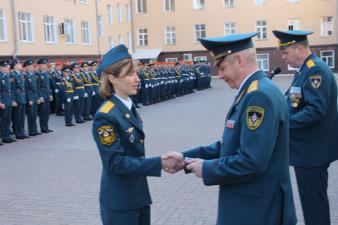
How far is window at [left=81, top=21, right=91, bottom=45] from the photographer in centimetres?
3581

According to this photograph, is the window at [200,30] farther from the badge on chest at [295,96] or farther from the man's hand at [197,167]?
the man's hand at [197,167]

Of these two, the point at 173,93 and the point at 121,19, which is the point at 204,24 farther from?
the point at 173,93

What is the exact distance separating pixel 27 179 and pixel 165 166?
564 centimetres

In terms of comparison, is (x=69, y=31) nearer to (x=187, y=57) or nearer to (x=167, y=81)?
(x=167, y=81)

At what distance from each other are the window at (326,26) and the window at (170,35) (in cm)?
1412

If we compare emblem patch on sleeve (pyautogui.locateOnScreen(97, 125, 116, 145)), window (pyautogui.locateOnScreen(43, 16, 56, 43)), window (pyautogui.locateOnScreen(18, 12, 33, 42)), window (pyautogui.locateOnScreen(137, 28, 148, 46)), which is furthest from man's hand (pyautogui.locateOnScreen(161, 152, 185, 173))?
window (pyautogui.locateOnScreen(137, 28, 148, 46))

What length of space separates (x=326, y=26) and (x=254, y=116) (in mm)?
43477

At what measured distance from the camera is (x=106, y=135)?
3035 mm

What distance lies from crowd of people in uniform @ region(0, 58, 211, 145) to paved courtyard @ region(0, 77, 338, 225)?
2.41ft

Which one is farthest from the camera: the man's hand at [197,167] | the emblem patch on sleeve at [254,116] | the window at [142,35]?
the window at [142,35]

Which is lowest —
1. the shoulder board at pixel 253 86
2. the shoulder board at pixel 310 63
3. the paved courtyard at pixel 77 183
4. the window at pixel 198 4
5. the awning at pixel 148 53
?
the paved courtyard at pixel 77 183

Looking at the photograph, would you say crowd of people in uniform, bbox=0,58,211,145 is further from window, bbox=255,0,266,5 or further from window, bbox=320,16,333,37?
window, bbox=320,16,333,37

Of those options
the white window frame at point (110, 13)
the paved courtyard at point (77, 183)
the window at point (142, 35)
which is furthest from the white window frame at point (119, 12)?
the paved courtyard at point (77, 183)

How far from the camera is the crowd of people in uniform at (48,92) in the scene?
1252cm
